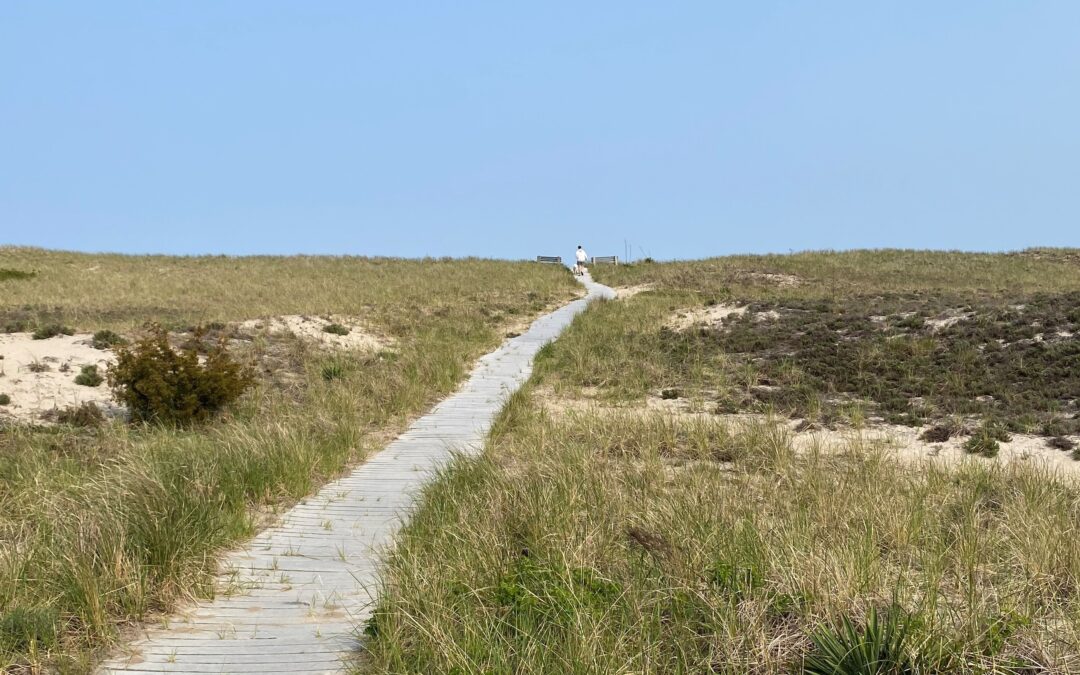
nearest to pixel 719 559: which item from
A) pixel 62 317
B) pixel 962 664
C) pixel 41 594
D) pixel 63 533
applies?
pixel 962 664

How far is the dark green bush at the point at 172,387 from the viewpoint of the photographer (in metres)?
12.3

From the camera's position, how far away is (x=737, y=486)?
7062mm

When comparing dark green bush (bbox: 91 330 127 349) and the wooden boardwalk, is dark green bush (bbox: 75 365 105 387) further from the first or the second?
the wooden boardwalk

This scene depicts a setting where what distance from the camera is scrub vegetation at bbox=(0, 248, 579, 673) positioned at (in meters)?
5.09

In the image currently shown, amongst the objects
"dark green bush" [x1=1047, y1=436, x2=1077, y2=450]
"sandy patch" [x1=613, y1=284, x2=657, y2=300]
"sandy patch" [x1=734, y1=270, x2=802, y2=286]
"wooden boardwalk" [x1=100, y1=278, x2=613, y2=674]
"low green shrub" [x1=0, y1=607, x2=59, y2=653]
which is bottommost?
"wooden boardwalk" [x1=100, y1=278, x2=613, y2=674]

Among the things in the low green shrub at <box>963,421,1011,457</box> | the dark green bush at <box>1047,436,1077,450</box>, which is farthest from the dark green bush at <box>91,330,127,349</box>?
the dark green bush at <box>1047,436,1077,450</box>

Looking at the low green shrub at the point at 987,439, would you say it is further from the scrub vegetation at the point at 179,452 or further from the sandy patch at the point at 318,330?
the sandy patch at the point at 318,330

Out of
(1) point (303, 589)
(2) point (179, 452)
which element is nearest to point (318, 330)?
(2) point (179, 452)

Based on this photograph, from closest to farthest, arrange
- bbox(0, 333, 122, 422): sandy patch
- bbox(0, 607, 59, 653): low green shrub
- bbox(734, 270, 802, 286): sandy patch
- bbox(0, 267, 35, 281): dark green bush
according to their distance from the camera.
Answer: bbox(0, 607, 59, 653): low green shrub → bbox(0, 333, 122, 422): sandy patch → bbox(0, 267, 35, 281): dark green bush → bbox(734, 270, 802, 286): sandy patch

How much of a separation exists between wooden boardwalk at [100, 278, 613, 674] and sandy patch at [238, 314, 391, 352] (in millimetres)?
9799

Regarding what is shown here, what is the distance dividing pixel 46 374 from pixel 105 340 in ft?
7.37

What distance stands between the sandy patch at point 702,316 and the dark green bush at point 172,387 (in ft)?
43.4

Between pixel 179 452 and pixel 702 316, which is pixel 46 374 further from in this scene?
pixel 702 316

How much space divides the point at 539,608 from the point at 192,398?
9.29m
